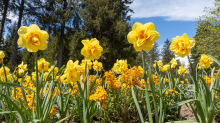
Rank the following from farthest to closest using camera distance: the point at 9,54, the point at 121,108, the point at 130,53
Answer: the point at 9,54 < the point at 130,53 < the point at 121,108

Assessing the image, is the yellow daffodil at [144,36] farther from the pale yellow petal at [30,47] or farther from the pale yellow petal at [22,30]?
the pale yellow petal at [22,30]

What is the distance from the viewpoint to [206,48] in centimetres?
1272

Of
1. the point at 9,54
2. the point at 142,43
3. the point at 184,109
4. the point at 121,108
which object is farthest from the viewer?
the point at 9,54

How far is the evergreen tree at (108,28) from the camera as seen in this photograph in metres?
13.9

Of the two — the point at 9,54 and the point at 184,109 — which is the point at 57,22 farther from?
the point at 184,109

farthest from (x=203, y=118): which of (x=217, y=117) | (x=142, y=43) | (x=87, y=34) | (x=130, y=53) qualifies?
(x=87, y=34)

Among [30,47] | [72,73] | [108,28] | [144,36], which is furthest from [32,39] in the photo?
[108,28]

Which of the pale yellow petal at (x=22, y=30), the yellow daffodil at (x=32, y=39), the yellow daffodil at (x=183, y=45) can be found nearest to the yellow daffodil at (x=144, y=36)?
the yellow daffodil at (x=183, y=45)

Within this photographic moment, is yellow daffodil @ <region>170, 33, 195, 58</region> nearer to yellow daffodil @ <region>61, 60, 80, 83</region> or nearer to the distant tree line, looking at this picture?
yellow daffodil @ <region>61, 60, 80, 83</region>

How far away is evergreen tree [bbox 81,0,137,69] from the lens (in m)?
13.9

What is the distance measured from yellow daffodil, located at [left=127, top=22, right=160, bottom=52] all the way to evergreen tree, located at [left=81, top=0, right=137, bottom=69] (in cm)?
1206

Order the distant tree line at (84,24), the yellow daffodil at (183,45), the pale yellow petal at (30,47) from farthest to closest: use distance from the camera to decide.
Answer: the distant tree line at (84,24), the yellow daffodil at (183,45), the pale yellow petal at (30,47)

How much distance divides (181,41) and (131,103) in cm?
143

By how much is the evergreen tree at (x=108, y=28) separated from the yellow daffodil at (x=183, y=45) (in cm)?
1192
